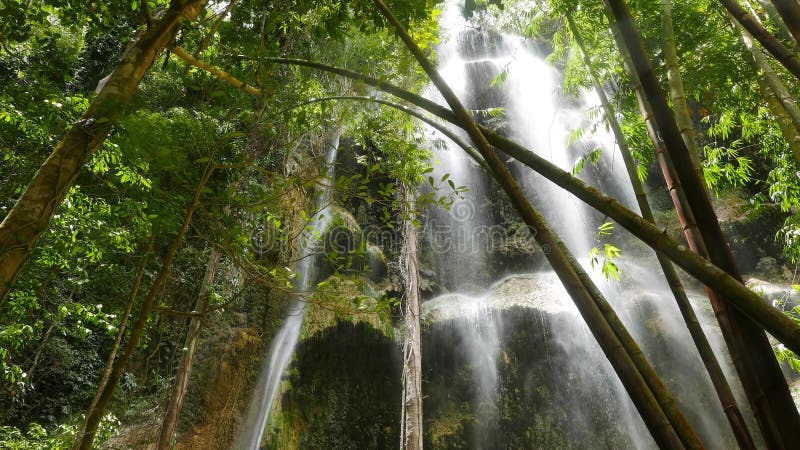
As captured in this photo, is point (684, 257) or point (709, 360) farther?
point (709, 360)

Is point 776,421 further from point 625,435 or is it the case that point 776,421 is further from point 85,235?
point 625,435

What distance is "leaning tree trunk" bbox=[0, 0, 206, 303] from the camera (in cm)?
139

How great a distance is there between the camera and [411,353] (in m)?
6.71

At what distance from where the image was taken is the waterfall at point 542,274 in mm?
8242

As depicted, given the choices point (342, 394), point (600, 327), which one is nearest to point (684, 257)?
point (600, 327)

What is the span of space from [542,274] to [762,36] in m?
10.0

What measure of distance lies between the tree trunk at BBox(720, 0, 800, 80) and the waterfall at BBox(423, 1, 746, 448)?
2.88m

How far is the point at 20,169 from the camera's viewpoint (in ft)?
13.4

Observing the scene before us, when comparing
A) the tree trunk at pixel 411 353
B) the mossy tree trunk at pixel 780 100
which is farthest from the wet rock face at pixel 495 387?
the mossy tree trunk at pixel 780 100

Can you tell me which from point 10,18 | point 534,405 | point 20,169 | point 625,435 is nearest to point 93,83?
point 20,169

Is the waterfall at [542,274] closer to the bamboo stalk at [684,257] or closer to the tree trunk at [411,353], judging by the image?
the tree trunk at [411,353]

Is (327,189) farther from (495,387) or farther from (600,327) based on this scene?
(495,387)

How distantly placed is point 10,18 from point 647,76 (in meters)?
3.40

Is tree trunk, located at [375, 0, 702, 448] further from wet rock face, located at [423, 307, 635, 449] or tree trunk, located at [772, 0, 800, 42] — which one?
wet rock face, located at [423, 307, 635, 449]
